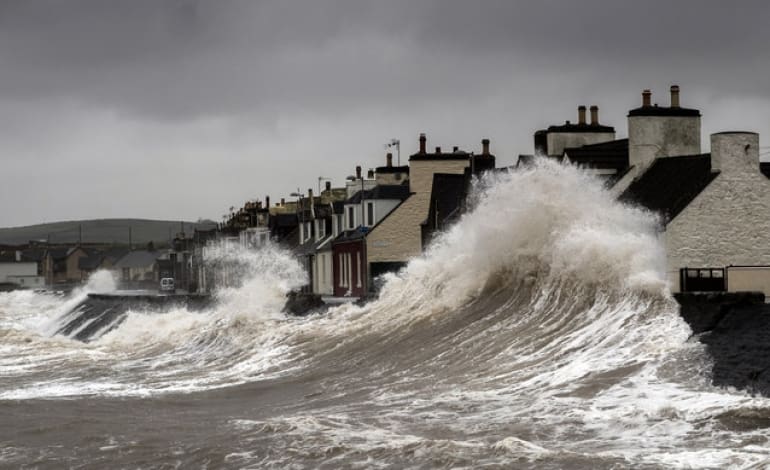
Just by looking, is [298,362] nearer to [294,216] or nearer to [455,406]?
[455,406]

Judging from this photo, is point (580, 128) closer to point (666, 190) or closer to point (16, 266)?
point (666, 190)

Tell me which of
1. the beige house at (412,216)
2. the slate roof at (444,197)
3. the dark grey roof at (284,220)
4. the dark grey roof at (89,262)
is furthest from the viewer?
the dark grey roof at (89,262)

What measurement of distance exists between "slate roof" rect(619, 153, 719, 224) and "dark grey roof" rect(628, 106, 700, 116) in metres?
1.11

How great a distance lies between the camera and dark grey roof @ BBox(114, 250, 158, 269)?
136 meters

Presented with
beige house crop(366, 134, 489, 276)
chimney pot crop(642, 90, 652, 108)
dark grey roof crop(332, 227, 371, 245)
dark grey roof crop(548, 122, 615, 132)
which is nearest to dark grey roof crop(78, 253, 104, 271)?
dark grey roof crop(332, 227, 371, 245)

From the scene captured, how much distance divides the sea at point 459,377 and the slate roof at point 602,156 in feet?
8.38

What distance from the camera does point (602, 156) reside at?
32.2 m

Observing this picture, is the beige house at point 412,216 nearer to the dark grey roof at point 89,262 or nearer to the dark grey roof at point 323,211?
the dark grey roof at point 323,211

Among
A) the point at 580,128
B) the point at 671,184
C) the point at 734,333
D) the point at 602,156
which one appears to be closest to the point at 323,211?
the point at 580,128

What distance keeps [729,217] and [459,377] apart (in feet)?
31.5

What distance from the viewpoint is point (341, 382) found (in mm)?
22047

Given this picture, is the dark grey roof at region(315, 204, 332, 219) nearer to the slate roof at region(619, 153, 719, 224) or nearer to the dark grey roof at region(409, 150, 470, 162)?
the dark grey roof at region(409, 150, 470, 162)

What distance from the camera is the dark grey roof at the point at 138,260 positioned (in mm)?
135750

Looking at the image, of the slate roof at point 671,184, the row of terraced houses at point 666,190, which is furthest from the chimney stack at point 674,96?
the slate roof at point 671,184
